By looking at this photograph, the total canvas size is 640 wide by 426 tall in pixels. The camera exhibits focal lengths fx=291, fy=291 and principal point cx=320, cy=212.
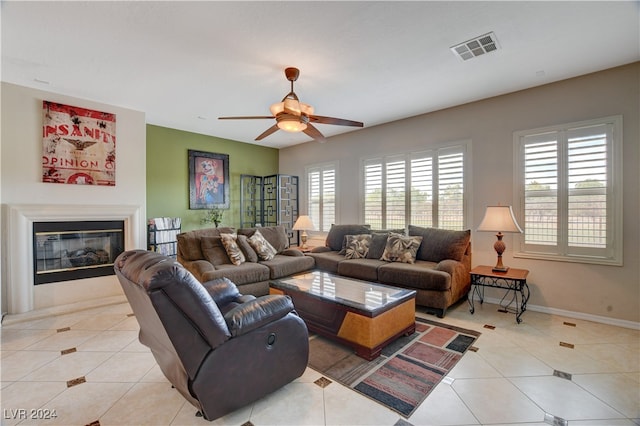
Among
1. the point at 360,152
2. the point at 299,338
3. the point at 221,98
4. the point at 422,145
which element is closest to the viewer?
the point at 299,338

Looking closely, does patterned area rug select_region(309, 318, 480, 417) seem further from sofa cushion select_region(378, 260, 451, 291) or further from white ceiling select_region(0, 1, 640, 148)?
white ceiling select_region(0, 1, 640, 148)

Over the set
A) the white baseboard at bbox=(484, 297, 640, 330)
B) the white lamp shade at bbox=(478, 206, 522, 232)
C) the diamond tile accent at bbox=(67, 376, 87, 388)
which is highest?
the white lamp shade at bbox=(478, 206, 522, 232)

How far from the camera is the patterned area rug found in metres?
2.05

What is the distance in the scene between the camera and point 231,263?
A: 4.17 metres

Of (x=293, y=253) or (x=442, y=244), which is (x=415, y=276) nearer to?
(x=442, y=244)

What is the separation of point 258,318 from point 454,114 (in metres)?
4.19

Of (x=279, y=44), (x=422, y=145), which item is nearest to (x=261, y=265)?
(x=279, y=44)

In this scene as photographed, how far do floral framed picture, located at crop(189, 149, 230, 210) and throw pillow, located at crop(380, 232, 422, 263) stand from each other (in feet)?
12.0

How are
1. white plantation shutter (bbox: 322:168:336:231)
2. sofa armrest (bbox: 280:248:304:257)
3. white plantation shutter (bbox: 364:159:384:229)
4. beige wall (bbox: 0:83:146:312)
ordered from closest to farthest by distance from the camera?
1. beige wall (bbox: 0:83:146:312)
2. sofa armrest (bbox: 280:248:304:257)
3. white plantation shutter (bbox: 364:159:384:229)
4. white plantation shutter (bbox: 322:168:336:231)

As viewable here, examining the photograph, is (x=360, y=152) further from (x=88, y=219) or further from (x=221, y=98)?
(x=88, y=219)

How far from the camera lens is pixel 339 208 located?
5988mm

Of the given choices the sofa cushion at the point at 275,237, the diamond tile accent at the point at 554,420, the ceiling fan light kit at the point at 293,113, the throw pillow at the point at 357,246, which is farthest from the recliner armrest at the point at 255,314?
the sofa cushion at the point at 275,237

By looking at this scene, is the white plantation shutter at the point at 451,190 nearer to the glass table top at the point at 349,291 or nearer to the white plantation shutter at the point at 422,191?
the white plantation shutter at the point at 422,191

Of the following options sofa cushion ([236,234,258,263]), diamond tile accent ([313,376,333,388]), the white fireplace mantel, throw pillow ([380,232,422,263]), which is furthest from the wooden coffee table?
the white fireplace mantel
